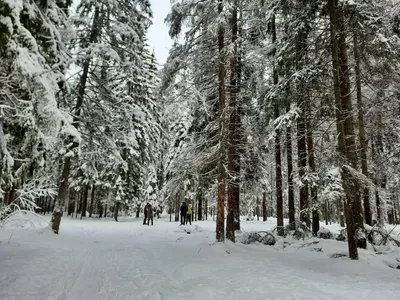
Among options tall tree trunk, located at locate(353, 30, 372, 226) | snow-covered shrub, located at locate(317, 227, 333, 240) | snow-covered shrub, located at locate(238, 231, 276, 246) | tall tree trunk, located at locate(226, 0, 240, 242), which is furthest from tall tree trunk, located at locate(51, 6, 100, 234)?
snow-covered shrub, located at locate(317, 227, 333, 240)

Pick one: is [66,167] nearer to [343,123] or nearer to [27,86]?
[27,86]

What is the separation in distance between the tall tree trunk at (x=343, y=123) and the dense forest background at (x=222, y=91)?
0.04 m

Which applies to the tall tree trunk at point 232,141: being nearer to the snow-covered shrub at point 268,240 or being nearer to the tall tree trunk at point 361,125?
the snow-covered shrub at point 268,240

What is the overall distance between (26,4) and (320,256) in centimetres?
930

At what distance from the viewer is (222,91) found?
979cm

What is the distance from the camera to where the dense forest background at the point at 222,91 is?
5047mm

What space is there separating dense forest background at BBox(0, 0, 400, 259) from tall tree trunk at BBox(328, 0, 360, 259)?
37 millimetres

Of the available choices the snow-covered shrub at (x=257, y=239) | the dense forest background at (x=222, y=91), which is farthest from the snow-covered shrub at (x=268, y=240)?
the dense forest background at (x=222, y=91)

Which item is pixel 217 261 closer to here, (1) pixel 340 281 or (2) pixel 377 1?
(1) pixel 340 281

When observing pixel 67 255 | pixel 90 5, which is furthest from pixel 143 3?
pixel 67 255

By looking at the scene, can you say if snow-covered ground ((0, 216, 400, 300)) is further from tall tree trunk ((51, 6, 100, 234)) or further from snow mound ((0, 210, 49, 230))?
tall tree trunk ((51, 6, 100, 234))

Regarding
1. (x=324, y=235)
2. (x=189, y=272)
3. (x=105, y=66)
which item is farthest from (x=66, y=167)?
(x=324, y=235)

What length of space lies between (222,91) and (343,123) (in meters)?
4.20

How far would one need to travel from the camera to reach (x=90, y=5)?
38.8ft
